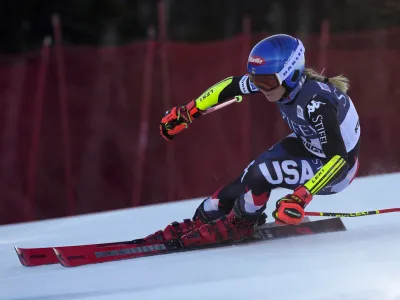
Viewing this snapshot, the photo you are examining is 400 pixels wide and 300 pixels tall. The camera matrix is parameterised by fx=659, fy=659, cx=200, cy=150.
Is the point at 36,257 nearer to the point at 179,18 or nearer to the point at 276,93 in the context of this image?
the point at 276,93

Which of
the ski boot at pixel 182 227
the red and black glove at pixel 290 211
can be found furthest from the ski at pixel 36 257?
the red and black glove at pixel 290 211

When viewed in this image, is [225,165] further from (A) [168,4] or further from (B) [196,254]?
(A) [168,4]

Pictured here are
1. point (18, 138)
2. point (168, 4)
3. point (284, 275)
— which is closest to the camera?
point (284, 275)

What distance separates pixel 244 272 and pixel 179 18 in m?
6.22

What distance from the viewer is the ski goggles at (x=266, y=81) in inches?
125

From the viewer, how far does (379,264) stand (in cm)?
274

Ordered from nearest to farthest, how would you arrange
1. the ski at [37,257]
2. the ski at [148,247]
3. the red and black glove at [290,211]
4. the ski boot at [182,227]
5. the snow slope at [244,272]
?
1. the snow slope at [244,272]
2. the red and black glove at [290,211]
3. the ski at [148,247]
4. the ski at [37,257]
5. the ski boot at [182,227]

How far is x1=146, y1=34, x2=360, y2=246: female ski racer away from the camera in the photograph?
311 centimetres

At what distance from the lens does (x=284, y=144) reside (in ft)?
11.6

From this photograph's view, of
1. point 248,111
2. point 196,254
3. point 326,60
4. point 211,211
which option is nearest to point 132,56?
point 248,111

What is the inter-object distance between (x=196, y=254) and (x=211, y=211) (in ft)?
1.44

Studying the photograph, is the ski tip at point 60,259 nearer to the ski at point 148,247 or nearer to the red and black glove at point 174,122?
the ski at point 148,247

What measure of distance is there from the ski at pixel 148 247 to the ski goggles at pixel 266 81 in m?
0.83

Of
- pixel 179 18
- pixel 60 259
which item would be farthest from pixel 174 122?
pixel 179 18
